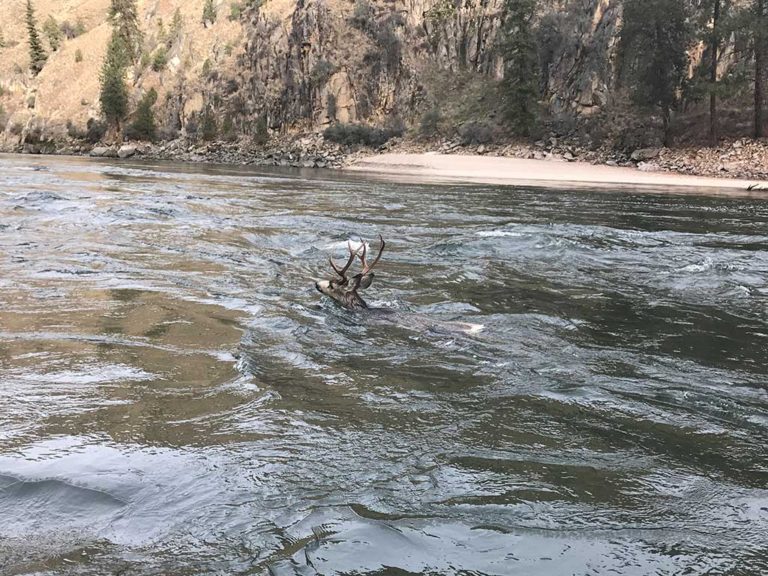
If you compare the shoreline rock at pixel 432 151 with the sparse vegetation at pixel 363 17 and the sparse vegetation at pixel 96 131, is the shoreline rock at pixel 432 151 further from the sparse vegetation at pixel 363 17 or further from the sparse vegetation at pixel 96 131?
the sparse vegetation at pixel 363 17

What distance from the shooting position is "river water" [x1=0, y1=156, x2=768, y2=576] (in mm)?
3069

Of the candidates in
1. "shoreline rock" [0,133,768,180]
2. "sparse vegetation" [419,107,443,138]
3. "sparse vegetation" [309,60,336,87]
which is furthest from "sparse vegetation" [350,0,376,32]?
"sparse vegetation" [419,107,443,138]

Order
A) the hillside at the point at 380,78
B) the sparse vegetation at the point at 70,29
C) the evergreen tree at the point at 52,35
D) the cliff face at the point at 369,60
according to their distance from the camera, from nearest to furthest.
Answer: the hillside at the point at 380,78, the cliff face at the point at 369,60, the evergreen tree at the point at 52,35, the sparse vegetation at the point at 70,29

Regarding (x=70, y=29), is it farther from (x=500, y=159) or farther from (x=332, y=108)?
(x=500, y=159)

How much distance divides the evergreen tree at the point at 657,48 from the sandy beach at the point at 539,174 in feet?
14.6

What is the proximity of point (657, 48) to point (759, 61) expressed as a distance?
4.58 m

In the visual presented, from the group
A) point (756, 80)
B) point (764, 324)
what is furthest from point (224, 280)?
point (756, 80)

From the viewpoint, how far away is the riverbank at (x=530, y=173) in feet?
85.9

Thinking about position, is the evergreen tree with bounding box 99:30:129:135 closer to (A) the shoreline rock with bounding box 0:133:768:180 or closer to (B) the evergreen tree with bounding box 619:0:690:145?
(A) the shoreline rock with bounding box 0:133:768:180

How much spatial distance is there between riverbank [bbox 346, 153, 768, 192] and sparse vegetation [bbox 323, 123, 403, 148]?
15.6 ft

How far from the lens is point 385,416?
4598 mm

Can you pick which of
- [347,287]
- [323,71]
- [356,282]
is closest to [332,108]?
[323,71]

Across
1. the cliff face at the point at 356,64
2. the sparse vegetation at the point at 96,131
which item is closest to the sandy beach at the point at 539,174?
the cliff face at the point at 356,64

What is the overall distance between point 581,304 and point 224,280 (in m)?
5.01
